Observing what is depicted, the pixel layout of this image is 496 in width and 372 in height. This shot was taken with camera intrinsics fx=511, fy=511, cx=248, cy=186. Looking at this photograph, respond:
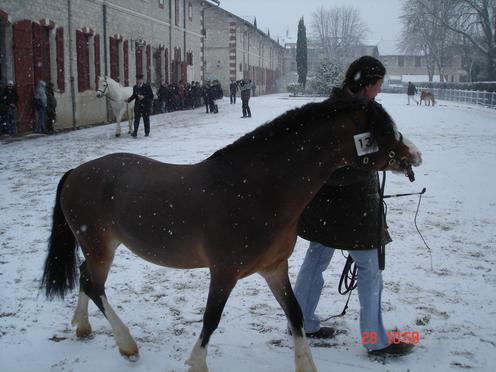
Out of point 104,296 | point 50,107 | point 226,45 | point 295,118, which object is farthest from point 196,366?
point 226,45

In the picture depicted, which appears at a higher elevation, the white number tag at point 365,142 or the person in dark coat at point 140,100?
the person in dark coat at point 140,100

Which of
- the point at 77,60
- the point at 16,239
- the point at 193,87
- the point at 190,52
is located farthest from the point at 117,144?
the point at 190,52

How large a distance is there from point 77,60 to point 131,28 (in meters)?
5.51

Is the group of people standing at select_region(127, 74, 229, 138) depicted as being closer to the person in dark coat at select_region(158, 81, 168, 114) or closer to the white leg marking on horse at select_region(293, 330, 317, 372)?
the person in dark coat at select_region(158, 81, 168, 114)

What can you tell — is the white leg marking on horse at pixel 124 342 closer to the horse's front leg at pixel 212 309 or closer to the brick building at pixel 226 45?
the horse's front leg at pixel 212 309

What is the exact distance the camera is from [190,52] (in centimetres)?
3250

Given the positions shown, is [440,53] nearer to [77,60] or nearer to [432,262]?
[77,60]

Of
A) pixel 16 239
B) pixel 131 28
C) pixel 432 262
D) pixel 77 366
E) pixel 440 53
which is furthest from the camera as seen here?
pixel 440 53

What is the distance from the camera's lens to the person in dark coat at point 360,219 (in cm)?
308

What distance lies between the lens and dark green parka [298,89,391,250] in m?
3.12

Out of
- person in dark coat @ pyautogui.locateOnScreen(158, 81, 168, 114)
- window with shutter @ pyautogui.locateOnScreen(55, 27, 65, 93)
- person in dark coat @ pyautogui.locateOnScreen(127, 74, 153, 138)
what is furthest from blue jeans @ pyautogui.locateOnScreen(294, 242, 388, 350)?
person in dark coat @ pyautogui.locateOnScreen(158, 81, 168, 114)

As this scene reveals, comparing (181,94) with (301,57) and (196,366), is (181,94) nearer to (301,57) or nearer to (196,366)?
(196,366)

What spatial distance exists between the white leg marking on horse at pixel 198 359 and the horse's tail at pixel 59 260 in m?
1.18
